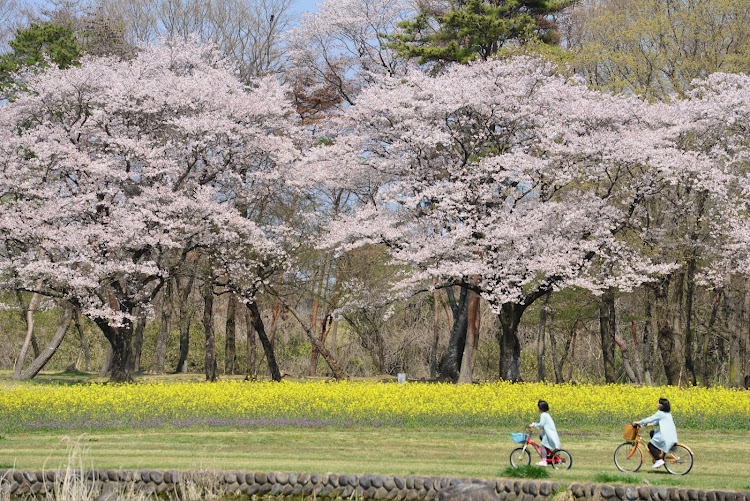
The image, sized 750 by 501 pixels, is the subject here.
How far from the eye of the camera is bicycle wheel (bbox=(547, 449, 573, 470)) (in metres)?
13.9

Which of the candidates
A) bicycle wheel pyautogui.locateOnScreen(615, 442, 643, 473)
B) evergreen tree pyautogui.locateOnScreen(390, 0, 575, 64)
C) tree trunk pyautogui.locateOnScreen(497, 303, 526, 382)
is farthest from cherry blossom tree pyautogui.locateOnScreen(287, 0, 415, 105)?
bicycle wheel pyautogui.locateOnScreen(615, 442, 643, 473)

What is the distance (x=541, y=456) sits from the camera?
13.9 meters

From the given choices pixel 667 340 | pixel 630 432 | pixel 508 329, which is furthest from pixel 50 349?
pixel 630 432

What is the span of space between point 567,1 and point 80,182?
22.6 metres

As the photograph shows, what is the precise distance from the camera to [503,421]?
20.6m

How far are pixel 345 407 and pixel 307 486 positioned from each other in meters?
8.25

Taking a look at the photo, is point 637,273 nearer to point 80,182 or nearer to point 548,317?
point 548,317

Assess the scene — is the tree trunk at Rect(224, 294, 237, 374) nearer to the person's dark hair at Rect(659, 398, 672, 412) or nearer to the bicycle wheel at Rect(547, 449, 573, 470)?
the bicycle wheel at Rect(547, 449, 573, 470)

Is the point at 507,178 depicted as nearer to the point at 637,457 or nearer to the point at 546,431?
the point at 637,457

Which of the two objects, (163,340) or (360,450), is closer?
(360,450)

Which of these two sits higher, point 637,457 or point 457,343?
point 457,343

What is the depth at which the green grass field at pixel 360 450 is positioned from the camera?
45.4 ft

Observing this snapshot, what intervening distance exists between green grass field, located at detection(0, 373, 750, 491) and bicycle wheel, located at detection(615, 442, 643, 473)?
0.18m

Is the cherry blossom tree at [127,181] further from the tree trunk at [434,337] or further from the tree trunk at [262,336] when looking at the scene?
the tree trunk at [434,337]
